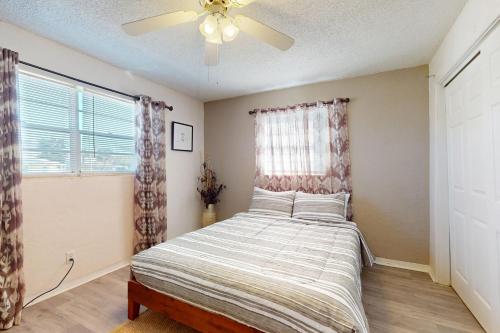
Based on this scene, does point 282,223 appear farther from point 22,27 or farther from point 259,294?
point 22,27

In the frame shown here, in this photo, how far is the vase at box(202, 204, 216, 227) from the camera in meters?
3.73

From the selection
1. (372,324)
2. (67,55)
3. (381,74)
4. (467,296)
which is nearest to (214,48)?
(67,55)

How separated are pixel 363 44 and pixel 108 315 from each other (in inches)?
130

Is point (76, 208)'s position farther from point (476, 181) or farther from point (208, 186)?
point (476, 181)

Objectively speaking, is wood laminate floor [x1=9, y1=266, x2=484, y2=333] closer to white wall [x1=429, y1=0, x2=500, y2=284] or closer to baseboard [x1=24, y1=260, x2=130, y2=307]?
baseboard [x1=24, y1=260, x2=130, y2=307]

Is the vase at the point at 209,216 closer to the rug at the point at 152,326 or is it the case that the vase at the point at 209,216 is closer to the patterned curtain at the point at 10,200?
the rug at the point at 152,326

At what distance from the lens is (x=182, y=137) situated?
3.62 meters

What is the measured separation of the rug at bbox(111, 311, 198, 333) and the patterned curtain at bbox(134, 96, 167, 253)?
123 centimetres

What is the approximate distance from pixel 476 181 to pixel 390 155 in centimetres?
106

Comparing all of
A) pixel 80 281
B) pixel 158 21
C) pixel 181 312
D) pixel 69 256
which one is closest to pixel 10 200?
pixel 69 256

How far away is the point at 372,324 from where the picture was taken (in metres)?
1.75

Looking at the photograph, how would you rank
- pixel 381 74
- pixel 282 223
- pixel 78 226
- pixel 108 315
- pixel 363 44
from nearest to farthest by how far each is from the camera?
pixel 108 315 → pixel 363 44 → pixel 78 226 → pixel 282 223 → pixel 381 74

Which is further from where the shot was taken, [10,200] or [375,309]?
[375,309]

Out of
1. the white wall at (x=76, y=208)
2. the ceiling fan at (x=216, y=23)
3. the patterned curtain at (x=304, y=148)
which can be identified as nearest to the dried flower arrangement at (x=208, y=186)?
the white wall at (x=76, y=208)
